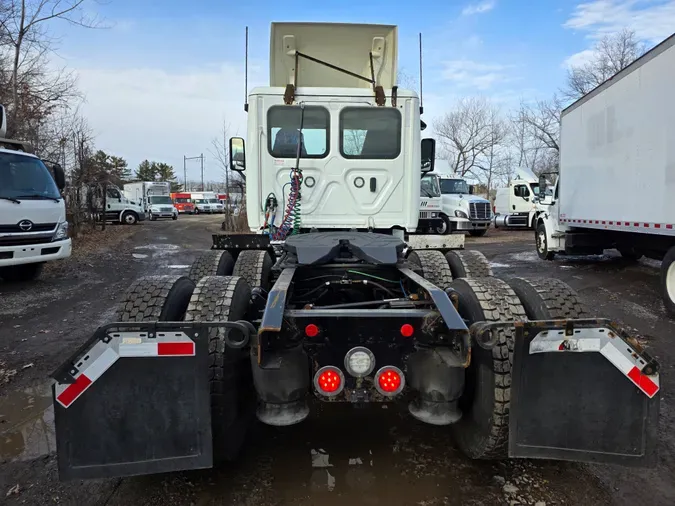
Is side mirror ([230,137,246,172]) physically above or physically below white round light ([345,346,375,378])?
above

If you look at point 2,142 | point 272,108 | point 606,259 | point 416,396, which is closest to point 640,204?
point 606,259

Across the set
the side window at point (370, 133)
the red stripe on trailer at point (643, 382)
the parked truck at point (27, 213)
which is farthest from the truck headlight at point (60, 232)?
the red stripe on trailer at point (643, 382)

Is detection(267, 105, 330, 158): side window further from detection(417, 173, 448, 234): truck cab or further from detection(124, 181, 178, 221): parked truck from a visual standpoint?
detection(124, 181, 178, 221): parked truck

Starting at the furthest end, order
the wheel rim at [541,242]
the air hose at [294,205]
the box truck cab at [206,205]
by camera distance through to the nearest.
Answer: the box truck cab at [206,205] → the wheel rim at [541,242] → the air hose at [294,205]

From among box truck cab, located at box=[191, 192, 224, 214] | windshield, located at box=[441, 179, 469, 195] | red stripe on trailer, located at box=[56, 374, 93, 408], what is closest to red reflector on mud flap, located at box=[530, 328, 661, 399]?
red stripe on trailer, located at box=[56, 374, 93, 408]

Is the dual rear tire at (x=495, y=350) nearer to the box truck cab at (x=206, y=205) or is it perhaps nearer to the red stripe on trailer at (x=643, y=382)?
the red stripe on trailer at (x=643, y=382)

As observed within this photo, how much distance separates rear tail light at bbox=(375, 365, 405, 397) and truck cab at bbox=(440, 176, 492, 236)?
1814 cm

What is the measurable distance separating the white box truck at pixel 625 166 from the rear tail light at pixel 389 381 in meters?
6.48

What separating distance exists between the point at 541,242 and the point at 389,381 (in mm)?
12450

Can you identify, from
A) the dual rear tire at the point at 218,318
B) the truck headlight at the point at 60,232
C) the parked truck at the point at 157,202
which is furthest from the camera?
the parked truck at the point at 157,202

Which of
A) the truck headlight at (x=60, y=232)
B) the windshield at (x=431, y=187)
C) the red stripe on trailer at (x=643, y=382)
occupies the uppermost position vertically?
the windshield at (x=431, y=187)

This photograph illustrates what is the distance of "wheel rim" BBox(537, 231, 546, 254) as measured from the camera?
518 inches

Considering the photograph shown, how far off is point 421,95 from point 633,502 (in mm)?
4549

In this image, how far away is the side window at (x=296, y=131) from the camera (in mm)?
5340
